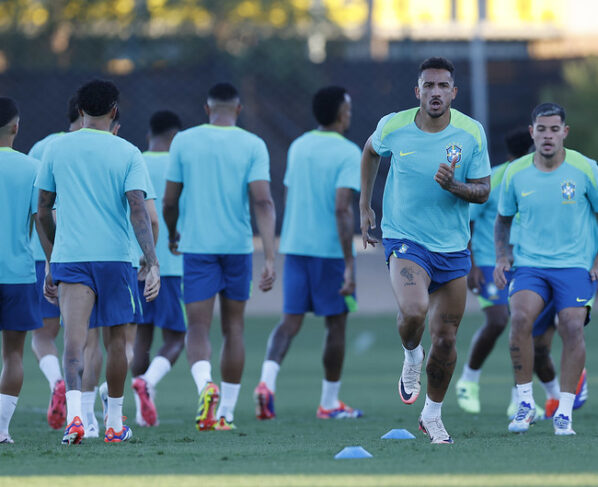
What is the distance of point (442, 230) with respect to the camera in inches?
328

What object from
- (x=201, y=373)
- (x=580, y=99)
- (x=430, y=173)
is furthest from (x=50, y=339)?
(x=580, y=99)

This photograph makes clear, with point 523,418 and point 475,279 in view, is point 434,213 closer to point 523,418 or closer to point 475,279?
point 523,418

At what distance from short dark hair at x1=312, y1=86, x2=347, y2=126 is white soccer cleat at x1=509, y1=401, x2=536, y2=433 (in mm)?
3305

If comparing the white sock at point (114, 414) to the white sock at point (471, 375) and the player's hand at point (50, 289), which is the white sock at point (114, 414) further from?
the white sock at point (471, 375)

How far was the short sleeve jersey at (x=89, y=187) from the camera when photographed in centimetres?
832

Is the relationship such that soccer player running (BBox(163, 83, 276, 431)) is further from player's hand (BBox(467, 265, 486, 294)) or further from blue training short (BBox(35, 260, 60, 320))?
player's hand (BBox(467, 265, 486, 294))

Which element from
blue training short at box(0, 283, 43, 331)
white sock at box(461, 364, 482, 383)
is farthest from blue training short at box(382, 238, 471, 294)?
white sock at box(461, 364, 482, 383)

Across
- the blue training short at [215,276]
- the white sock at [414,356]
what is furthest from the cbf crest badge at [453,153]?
the blue training short at [215,276]

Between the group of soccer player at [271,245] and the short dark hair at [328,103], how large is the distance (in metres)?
0.01

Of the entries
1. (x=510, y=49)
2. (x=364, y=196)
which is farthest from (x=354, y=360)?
(x=510, y=49)

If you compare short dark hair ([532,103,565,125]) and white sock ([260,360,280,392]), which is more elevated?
short dark hair ([532,103,565,125])

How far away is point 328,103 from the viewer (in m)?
11.4

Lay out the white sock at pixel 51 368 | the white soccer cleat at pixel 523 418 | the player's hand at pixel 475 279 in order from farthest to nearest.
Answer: the player's hand at pixel 475 279 < the white sock at pixel 51 368 < the white soccer cleat at pixel 523 418

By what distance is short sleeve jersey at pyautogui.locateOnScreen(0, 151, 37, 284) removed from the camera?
8.80 meters
